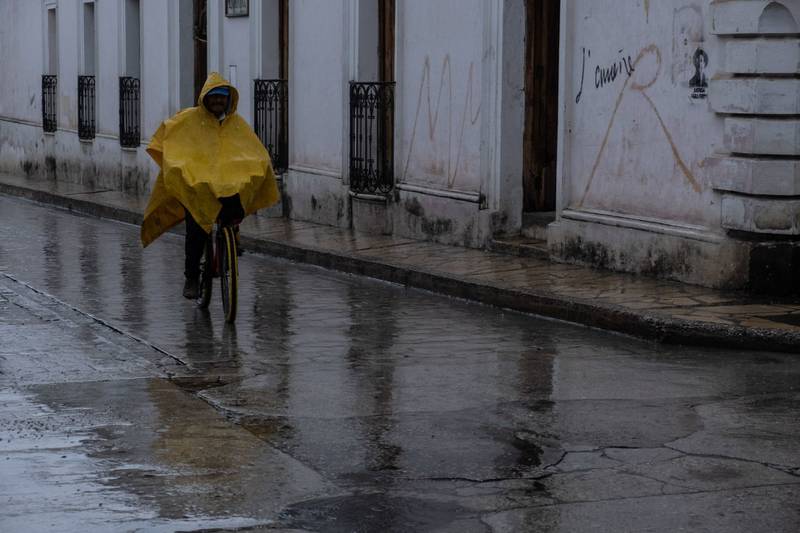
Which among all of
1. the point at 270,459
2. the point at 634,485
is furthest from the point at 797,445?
the point at 270,459

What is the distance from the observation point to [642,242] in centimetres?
1312

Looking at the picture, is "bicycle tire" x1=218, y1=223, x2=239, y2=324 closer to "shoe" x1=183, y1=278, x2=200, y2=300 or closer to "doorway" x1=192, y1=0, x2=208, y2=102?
"shoe" x1=183, y1=278, x2=200, y2=300

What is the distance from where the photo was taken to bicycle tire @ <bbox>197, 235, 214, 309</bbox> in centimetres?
1163

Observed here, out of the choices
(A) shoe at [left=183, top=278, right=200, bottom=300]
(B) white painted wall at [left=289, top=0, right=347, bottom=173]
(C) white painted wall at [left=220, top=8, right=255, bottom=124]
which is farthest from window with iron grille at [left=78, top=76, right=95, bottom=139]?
(A) shoe at [left=183, top=278, right=200, bottom=300]

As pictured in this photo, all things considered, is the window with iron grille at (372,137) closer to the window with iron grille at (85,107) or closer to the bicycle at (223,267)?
the bicycle at (223,267)

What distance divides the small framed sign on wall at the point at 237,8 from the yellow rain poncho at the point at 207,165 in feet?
32.6

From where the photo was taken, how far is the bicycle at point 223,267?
→ 11164 millimetres

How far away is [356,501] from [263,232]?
1208 cm

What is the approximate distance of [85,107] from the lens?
28938 millimetres

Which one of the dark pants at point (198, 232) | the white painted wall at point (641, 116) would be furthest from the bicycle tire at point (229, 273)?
the white painted wall at point (641, 116)

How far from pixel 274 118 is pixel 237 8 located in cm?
193

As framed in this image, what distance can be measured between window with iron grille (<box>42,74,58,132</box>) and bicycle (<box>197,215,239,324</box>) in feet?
64.6

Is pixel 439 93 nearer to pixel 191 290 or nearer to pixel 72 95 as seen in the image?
pixel 191 290

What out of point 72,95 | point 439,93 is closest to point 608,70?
point 439,93
